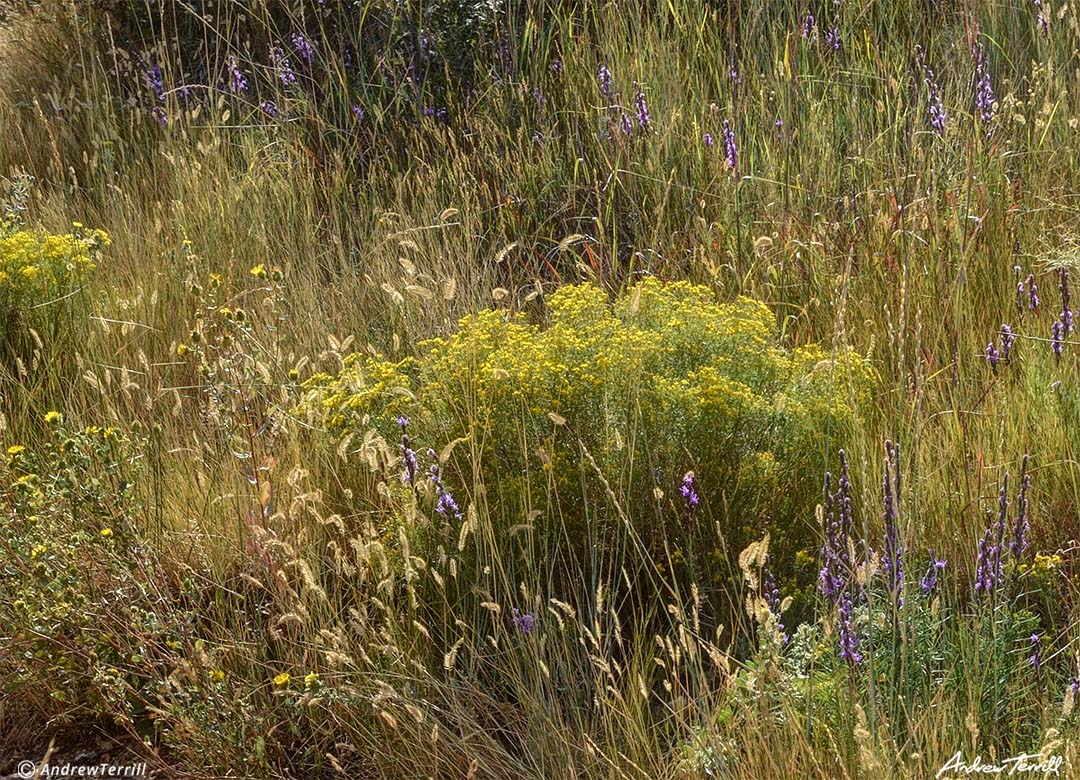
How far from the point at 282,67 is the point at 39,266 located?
1606 millimetres

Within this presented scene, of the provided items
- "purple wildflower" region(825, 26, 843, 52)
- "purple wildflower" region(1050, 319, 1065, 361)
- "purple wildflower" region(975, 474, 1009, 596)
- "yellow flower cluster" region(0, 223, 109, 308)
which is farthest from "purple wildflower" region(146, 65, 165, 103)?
"purple wildflower" region(975, 474, 1009, 596)

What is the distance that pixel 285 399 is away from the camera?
8.19 ft

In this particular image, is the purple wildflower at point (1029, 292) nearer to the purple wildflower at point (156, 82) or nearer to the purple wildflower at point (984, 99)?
the purple wildflower at point (984, 99)

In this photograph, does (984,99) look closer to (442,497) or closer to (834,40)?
(834,40)

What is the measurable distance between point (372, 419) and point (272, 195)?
6.41 ft

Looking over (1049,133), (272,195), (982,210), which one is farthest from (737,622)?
(272,195)

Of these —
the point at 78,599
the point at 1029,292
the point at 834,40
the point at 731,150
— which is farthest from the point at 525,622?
the point at 834,40

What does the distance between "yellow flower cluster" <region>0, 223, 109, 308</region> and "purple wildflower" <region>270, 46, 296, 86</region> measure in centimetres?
127

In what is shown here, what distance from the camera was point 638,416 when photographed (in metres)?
2.14

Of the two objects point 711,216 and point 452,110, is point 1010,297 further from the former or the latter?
point 452,110

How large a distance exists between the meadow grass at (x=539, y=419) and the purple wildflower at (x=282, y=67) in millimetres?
46

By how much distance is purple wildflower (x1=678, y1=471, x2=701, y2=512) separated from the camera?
2.08 metres

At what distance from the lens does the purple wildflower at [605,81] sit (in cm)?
387

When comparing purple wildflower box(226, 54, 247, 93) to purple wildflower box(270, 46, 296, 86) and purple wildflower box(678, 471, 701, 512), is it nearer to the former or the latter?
purple wildflower box(270, 46, 296, 86)
